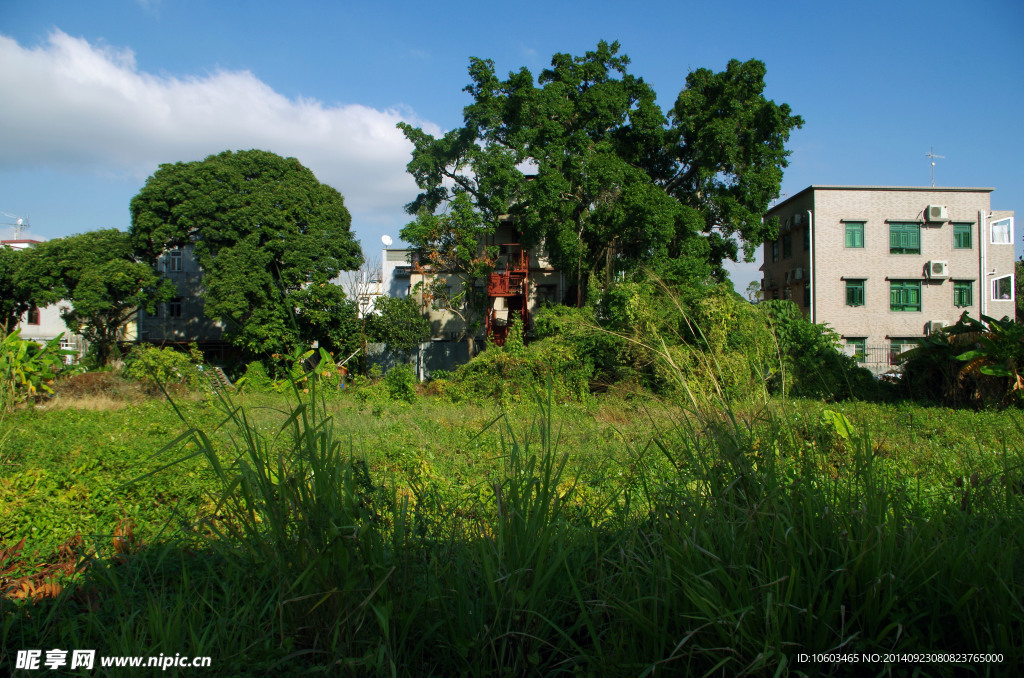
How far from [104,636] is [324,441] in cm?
114

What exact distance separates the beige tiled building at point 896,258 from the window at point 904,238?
0.14 ft

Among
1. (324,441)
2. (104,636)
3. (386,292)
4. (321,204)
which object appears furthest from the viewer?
(386,292)

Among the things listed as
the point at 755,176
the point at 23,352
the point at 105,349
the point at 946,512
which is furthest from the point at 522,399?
the point at 105,349

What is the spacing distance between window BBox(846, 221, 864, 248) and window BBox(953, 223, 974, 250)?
4.12 metres

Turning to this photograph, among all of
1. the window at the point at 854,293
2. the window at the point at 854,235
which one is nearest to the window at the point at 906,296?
the window at the point at 854,293

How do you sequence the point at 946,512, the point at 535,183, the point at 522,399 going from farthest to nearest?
1. the point at 535,183
2. the point at 522,399
3. the point at 946,512

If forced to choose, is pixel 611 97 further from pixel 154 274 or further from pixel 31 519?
pixel 31 519

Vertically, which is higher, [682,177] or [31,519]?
[682,177]

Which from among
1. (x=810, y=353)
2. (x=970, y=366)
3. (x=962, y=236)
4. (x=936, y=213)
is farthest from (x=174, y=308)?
(x=962, y=236)

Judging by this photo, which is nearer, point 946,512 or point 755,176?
point 946,512

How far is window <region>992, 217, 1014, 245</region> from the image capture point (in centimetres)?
2649

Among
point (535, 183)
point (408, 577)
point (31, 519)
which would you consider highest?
point (535, 183)

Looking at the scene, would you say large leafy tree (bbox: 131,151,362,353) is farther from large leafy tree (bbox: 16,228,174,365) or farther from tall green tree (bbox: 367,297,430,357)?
tall green tree (bbox: 367,297,430,357)

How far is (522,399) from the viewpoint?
13547mm
